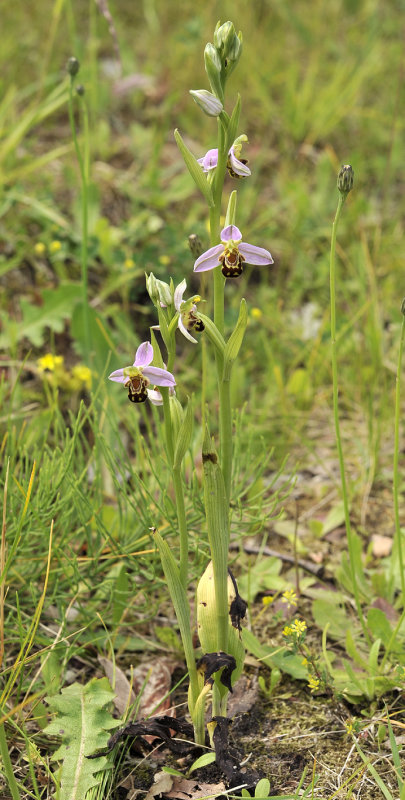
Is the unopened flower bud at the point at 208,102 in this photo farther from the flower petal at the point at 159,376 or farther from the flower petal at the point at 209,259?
the flower petal at the point at 159,376

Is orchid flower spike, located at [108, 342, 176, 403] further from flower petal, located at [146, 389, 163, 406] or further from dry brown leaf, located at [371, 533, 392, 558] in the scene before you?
dry brown leaf, located at [371, 533, 392, 558]

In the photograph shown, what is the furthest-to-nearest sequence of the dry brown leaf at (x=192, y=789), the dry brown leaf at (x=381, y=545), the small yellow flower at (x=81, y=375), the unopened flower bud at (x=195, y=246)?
the small yellow flower at (x=81, y=375), the dry brown leaf at (x=381, y=545), the unopened flower bud at (x=195, y=246), the dry brown leaf at (x=192, y=789)

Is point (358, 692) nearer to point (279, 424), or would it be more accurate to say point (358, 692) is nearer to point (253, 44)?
point (279, 424)

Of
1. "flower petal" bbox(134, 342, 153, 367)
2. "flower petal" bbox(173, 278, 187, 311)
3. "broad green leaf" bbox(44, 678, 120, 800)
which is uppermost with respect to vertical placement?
"flower petal" bbox(173, 278, 187, 311)

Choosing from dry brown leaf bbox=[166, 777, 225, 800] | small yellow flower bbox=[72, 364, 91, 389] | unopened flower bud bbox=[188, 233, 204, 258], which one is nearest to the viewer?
dry brown leaf bbox=[166, 777, 225, 800]

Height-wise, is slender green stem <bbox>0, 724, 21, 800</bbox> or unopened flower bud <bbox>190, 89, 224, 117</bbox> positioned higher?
unopened flower bud <bbox>190, 89, 224, 117</bbox>

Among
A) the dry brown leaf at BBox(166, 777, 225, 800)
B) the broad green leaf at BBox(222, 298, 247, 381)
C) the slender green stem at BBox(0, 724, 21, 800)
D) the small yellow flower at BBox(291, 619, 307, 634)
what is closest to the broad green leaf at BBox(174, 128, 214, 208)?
the broad green leaf at BBox(222, 298, 247, 381)

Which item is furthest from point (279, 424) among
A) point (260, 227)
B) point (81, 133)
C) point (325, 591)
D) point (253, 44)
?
point (253, 44)

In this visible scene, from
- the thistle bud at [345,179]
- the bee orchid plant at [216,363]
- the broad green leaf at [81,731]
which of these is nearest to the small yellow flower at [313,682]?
the bee orchid plant at [216,363]
